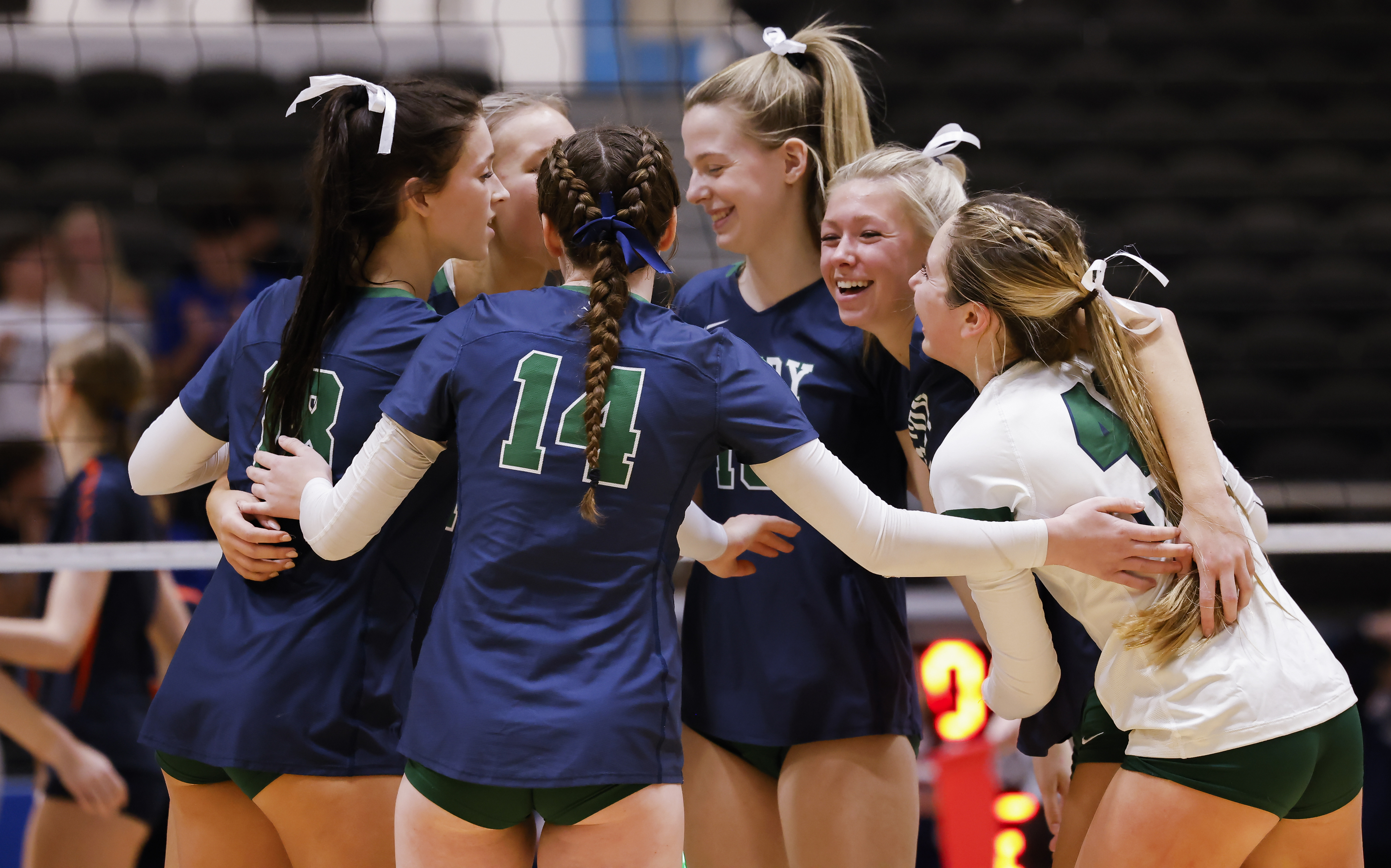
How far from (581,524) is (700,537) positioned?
362 mm

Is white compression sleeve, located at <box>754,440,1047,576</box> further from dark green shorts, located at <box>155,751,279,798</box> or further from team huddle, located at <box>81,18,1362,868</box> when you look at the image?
dark green shorts, located at <box>155,751,279,798</box>

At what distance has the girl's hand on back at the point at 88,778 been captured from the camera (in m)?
3.16

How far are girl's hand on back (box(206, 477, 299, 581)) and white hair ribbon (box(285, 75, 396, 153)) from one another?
561mm

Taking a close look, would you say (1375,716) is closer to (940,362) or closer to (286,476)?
(940,362)

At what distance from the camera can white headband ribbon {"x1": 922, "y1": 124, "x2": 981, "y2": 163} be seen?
213 centimetres

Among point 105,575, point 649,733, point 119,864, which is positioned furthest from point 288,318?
point 119,864

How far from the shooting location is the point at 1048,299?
5.66 ft

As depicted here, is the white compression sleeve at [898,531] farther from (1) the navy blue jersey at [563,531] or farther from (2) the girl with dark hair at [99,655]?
(2) the girl with dark hair at [99,655]

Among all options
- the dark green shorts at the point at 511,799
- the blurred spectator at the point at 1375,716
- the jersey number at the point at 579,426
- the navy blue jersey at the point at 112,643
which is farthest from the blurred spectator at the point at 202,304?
the blurred spectator at the point at 1375,716

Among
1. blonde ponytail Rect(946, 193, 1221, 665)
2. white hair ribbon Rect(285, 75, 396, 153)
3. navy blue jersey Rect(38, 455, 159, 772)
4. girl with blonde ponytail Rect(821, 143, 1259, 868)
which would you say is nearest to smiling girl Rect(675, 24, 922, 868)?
girl with blonde ponytail Rect(821, 143, 1259, 868)

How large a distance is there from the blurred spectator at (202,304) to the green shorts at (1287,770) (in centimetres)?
385

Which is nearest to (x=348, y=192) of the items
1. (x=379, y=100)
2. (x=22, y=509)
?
(x=379, y=100)

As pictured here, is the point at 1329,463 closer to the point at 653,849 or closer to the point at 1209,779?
the point at 1209,779

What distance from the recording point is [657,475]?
1.52 metres
